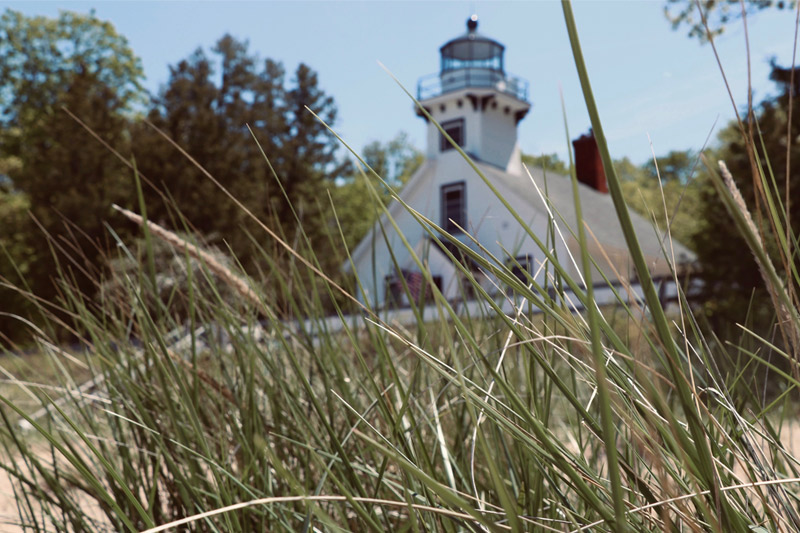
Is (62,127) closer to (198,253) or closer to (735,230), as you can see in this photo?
(735,230)

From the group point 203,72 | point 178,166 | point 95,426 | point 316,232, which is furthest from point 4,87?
point 95,426

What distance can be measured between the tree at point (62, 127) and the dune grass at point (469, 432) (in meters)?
12.4

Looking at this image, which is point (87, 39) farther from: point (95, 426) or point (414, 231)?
point (95, 426)

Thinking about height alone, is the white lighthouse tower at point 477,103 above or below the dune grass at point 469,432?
above

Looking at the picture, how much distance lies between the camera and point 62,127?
766 inches

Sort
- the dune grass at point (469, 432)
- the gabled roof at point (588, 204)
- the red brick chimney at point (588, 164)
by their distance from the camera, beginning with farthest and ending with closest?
the red brick chimney at point (588, 164) → the gabled roof at point (588, 204) → the dune grass at point (469, 432)

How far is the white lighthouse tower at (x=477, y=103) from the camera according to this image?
21.4 metres

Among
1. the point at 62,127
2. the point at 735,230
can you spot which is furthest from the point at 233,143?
the point at 735,230

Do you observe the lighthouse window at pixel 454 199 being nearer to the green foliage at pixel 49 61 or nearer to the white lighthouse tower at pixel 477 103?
the white lighthouse tower at pixel 477 103

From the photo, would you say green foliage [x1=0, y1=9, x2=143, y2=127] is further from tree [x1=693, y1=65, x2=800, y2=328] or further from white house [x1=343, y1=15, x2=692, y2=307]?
tree [x1=693, y1=65, x2=800, y2=328]

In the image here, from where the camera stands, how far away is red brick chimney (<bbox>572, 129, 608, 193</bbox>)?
19239 mm

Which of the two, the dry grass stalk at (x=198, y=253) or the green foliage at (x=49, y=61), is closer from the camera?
the dry grass stalk at (x=198, y=253)

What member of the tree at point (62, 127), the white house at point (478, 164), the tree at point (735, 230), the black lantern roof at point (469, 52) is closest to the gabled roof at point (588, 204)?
the white house at point (478, 164)

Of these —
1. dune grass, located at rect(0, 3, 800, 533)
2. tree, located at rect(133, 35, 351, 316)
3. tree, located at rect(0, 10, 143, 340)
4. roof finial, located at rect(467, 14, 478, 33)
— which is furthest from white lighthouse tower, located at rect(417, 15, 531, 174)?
dune grass, located at rect(0, 3, 800, 533)
